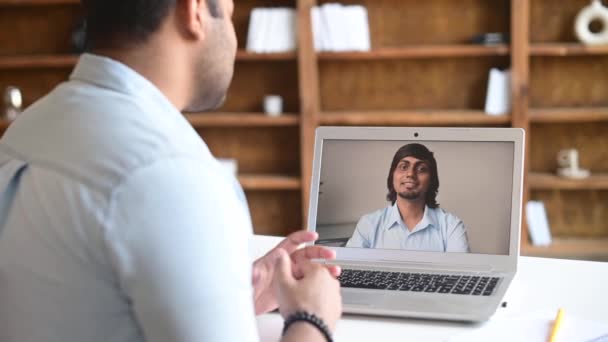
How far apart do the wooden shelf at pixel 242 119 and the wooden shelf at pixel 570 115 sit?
3.70 feet

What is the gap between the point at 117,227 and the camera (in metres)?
0.71

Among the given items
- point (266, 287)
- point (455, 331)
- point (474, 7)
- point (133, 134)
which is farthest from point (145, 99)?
point (474, 7)

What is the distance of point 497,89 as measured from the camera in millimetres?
3664

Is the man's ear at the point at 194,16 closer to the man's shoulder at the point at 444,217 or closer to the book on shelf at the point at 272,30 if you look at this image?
the man's shoulder at the point at 444,217

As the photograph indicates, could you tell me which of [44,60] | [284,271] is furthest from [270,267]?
[44,60]

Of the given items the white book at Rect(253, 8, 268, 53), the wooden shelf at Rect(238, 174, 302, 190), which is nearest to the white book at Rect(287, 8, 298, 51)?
the white book at Rect(253, 8, 268, 53)

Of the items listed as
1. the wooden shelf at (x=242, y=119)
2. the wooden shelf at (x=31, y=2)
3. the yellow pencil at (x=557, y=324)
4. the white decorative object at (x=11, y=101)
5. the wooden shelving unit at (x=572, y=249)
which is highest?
the wooden shelf at (x=31, y=2)

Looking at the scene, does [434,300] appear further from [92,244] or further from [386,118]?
Answer: [386,118]

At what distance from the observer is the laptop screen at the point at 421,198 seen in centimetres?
140

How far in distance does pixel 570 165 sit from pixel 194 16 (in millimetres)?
3135

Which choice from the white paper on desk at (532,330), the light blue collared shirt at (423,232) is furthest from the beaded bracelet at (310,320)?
the light blue collared shirt at (423,232)

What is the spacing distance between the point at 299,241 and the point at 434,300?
0.24 m

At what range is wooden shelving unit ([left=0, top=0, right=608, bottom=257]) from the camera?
12.1 feet

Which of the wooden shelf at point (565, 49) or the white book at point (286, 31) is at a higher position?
the white book at point (286, 31)
